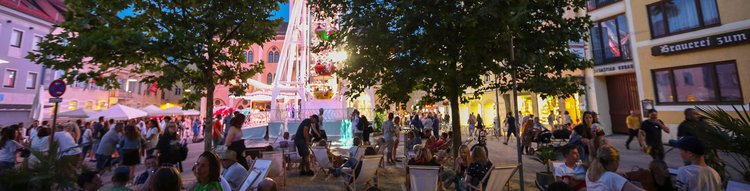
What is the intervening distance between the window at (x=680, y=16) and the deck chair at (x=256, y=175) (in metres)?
17.6

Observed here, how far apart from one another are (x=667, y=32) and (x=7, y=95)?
41161 mm

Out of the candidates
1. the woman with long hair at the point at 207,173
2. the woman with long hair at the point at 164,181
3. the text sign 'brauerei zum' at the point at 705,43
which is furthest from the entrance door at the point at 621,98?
the woman with long hair at the point at 164,181

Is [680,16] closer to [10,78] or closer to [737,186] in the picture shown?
[737,186]

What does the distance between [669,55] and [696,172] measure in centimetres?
1468

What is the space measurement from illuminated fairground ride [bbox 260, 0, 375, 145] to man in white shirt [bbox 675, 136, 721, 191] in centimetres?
1486

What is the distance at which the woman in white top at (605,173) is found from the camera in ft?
10.2

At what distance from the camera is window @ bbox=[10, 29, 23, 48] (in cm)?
2384

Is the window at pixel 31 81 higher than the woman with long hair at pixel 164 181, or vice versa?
the window at pixel 31 81

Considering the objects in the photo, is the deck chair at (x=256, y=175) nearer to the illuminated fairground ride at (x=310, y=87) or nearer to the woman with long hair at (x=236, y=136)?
the woman with long hair at (x=236, y=136)

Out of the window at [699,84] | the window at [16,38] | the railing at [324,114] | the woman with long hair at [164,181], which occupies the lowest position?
the woman with long hair at [164,181]

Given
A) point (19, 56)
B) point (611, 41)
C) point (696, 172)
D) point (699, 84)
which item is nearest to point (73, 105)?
point (19, 56)

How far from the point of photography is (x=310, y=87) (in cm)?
2608

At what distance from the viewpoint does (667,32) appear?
1427cm

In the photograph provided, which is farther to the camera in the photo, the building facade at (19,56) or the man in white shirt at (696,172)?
the building facade at (19,56)
